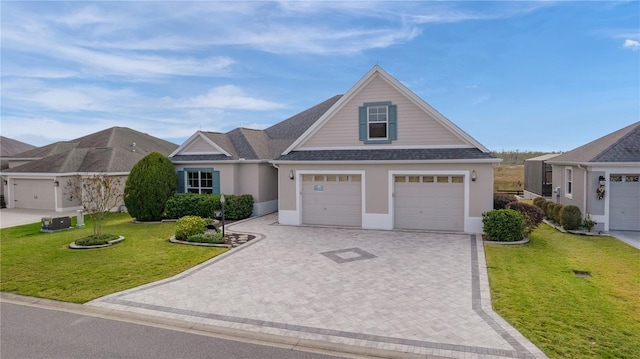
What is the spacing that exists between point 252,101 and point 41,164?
1420cm

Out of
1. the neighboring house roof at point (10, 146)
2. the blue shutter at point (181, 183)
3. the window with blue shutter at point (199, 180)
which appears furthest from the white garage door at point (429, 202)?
the neighboring house roof at point (10, 146)

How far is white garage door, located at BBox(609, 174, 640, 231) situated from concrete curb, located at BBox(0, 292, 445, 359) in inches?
566

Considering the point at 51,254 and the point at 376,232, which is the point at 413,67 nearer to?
the point at 376,232

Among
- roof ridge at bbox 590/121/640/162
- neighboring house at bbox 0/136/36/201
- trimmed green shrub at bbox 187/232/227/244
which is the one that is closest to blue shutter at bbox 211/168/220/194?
trimmed green shrub at bbox 187/232/227/244

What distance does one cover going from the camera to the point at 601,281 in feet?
29.4

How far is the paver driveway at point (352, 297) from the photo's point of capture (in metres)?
6.17

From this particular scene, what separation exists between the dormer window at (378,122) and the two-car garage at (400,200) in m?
1.79

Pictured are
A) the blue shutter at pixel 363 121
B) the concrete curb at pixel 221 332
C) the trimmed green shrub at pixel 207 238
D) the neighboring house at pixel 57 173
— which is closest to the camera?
the concrete curb at pixel 221 332

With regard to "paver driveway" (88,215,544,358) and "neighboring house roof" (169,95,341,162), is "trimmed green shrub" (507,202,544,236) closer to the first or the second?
"paver driveway" (88,215,544,358)

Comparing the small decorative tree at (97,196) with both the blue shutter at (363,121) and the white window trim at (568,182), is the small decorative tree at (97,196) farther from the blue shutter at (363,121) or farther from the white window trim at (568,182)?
the white window trim at (568,182)

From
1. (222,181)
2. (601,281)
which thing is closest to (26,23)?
(222,181)

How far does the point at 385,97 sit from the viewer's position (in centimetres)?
1614

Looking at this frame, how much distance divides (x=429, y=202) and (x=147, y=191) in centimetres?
1372

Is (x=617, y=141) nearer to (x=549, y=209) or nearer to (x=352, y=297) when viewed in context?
(x=549, y=209)
